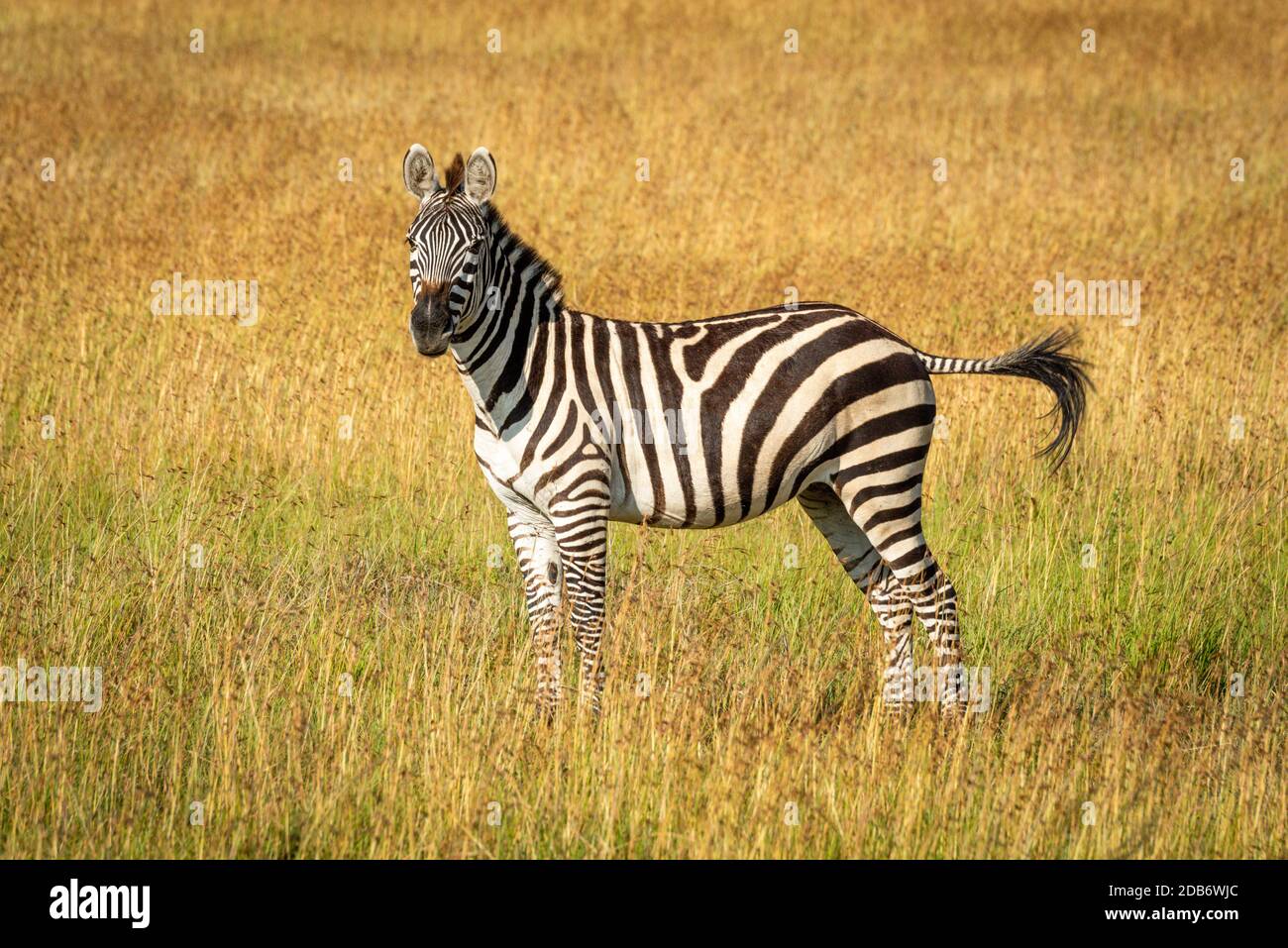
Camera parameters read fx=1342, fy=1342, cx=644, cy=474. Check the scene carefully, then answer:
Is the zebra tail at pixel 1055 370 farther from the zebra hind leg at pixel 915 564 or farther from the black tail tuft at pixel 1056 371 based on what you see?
the zebra hind leg at pixel 915 564

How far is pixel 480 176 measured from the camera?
566 centimetres

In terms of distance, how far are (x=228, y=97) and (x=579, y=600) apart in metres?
14.6

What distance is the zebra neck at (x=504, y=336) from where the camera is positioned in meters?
5.72

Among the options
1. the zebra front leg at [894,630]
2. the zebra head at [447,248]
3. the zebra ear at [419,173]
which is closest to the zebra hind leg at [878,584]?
the zebra front leg at [894,630]

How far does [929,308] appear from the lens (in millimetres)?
11781

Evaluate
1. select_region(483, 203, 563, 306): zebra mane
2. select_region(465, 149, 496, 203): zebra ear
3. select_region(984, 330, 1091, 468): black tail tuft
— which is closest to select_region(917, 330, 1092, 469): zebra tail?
select_region(984, 330, 1091, 468): black tail tuft

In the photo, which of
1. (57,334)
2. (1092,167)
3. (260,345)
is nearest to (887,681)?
(260,345)

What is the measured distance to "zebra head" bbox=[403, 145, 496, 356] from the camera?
5363 millimetres

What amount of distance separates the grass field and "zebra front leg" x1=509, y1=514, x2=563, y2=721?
0.24 metres

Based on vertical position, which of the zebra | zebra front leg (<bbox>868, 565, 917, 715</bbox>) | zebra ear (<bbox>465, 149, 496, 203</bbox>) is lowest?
zebra front leg (<bbox>868, 565, 917, 715</bbox>)

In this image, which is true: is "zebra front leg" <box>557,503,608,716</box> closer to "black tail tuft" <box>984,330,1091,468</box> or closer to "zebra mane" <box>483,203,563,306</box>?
"zebra mane" <box>483,203,563,306</box>

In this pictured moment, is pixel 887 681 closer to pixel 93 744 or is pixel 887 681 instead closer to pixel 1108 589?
pixel 1108 589

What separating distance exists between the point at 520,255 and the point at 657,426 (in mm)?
977

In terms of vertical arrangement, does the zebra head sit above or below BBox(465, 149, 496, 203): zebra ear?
below
